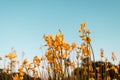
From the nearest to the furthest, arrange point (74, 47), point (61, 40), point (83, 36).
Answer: point (61, 40)
point (83, 36)
point (74, 47)

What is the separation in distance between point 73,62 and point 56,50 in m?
1.69

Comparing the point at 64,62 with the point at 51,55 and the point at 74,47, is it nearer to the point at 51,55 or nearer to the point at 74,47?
the point at 51,55

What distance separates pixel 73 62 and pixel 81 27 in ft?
3.32

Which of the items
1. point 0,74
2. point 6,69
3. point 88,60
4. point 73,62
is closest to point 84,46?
point 88,60

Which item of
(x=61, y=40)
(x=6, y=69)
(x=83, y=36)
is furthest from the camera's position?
(x=6, y=69)

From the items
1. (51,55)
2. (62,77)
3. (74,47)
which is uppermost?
(74,47)

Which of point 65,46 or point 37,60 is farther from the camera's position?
point 37,60

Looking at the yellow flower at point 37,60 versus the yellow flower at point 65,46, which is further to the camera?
the yellow flower at point 37,60

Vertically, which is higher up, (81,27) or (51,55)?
(81,27)

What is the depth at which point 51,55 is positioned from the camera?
3254 mm

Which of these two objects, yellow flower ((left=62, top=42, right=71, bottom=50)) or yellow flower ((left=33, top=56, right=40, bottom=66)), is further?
yellow flower ((left=33, top=56, right=40, bottom=66))

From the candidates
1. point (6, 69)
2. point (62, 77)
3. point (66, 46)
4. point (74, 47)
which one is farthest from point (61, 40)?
point (6, 69)

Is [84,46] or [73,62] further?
[73,62]

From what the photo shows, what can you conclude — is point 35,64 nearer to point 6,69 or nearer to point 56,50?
point 56,50
